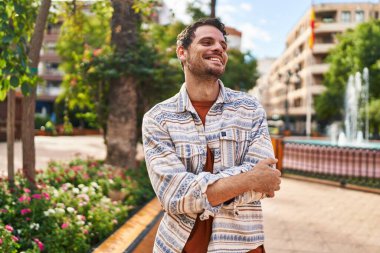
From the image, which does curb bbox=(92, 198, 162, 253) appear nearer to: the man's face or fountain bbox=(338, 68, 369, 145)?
the man's face

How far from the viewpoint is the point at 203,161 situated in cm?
198

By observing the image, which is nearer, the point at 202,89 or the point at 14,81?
the point at 202,89

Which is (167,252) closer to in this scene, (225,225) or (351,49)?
(225,225)

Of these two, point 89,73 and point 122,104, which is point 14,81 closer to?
point 122,104

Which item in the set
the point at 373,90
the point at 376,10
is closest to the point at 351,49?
the point at 373,90

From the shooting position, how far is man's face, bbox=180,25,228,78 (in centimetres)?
207

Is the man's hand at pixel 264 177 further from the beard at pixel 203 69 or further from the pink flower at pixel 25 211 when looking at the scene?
the pink flower at pixel 25 211

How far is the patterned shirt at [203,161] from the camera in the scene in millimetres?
1888

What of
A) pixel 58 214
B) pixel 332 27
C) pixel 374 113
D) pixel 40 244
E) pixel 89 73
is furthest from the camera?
pixel 332 27

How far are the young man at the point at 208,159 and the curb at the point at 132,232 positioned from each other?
9.78 feet

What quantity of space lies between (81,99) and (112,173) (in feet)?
10.6

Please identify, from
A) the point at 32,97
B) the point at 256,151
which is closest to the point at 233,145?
the point at 256,151

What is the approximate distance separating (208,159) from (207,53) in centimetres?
46

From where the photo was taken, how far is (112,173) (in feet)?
27.5
